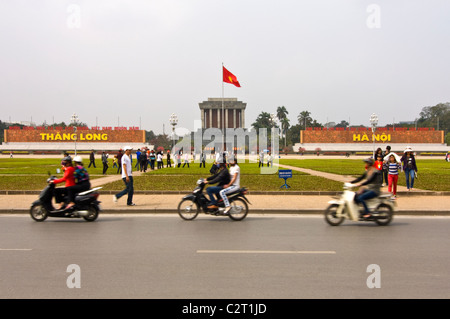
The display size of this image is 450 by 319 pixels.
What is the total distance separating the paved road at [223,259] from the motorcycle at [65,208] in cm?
21

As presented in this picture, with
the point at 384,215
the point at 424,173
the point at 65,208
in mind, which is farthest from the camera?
the point at 424,173

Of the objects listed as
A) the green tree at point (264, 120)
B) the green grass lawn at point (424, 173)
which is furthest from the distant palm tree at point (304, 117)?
the green grass lawn at point (424, 173)

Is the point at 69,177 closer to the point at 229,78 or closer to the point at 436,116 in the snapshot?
the point at 229,78

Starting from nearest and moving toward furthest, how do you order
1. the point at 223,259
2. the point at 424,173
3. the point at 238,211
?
the point at 223,259, the point at 238,211, the point at 424,173

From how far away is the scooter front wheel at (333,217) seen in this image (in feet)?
30.0

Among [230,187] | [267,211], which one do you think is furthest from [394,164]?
[230,187]

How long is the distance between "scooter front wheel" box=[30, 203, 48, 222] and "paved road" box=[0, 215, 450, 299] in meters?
0.16

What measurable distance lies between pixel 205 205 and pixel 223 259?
146 inches

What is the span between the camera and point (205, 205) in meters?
9.86

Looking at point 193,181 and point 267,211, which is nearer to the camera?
point 267,211

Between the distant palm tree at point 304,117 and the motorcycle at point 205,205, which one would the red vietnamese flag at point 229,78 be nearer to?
the motorcycle at point 205,205

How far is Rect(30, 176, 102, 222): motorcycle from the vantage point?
9568 mm

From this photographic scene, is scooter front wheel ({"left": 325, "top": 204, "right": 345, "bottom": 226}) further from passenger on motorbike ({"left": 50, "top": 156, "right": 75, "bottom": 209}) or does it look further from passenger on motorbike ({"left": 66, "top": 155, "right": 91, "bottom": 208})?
passenger on motorbike ({"left": 50, "top": 156, "right": 75, "bottom": 209})

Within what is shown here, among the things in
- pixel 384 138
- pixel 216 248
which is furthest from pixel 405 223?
pixel 384 138
